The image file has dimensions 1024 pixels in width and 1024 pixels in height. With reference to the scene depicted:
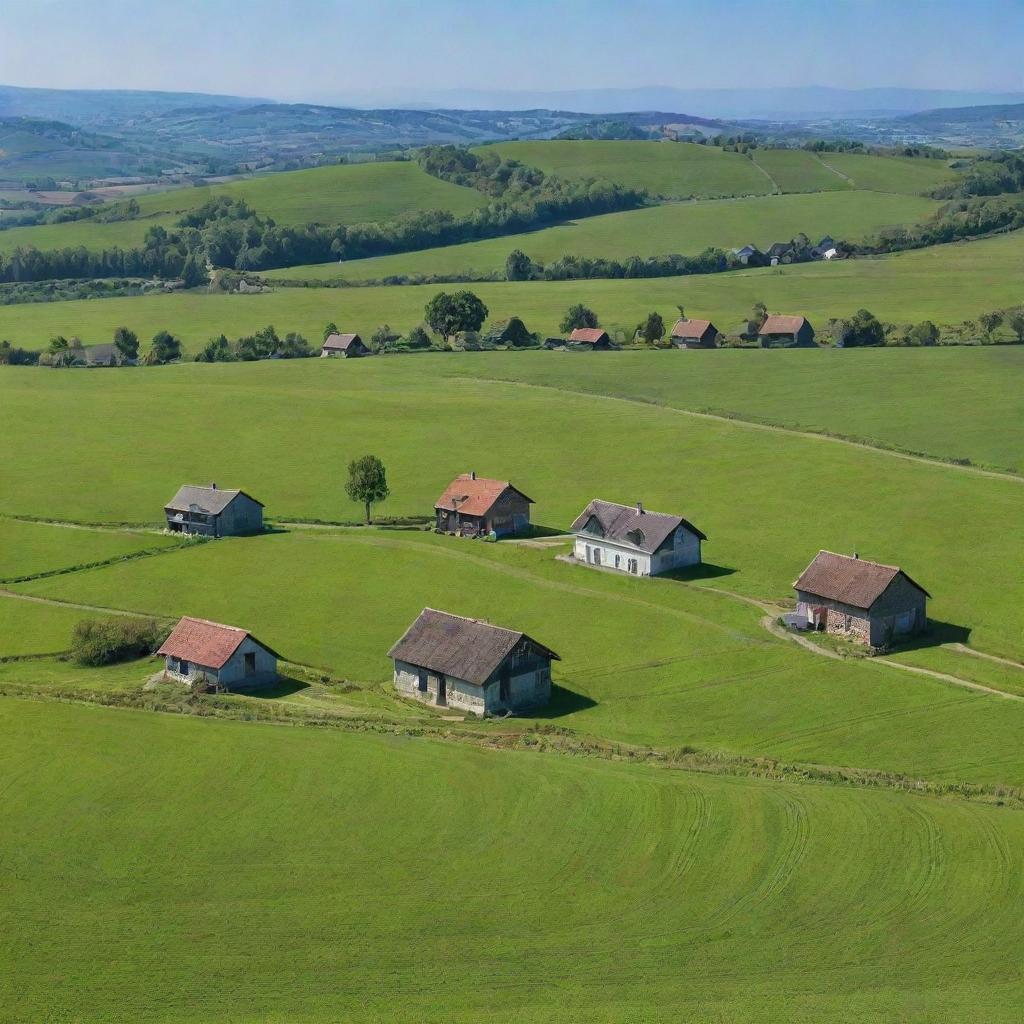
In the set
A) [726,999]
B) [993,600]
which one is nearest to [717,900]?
[726,999]

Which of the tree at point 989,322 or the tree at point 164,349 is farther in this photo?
the tree at point 164,349

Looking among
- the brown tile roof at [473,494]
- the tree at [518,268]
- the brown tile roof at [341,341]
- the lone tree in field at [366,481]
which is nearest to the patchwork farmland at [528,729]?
the lone tree in field at [366,481]

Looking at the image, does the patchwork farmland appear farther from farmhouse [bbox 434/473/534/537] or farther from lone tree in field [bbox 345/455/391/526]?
lone tree in field [bbox 345/455/391/526]

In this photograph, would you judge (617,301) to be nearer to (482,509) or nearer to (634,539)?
(482,509)

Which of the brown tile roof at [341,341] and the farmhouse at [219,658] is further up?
the farmhouse at [219,658]

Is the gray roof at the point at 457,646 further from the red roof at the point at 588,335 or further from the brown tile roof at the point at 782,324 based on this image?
the brown tile roof at the point at 782,324

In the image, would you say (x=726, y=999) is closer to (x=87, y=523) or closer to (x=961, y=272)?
(x=87, y=523)

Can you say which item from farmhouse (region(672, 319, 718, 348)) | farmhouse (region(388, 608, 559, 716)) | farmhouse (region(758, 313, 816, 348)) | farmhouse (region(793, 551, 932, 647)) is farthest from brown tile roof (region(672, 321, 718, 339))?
farmhouse (region(388, 608, 559, 716))
